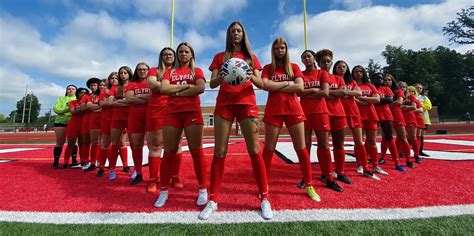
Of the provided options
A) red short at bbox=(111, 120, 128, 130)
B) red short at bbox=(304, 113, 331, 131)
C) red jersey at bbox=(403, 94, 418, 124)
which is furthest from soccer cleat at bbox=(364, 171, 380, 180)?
red short at bbox=(111, 120, 128, 130)

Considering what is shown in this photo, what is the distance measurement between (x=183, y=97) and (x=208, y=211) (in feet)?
4.60

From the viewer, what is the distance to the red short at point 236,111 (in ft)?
9.53

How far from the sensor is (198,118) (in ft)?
10.4

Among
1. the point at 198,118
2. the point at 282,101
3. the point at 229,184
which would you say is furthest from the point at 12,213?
the point at 282,101

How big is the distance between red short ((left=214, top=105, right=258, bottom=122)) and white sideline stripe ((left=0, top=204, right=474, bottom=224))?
1.07m

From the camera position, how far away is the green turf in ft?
7.39

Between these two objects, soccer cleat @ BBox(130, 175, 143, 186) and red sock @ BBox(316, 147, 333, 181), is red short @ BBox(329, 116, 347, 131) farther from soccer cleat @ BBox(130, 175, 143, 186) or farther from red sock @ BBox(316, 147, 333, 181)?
soccer cleat @ BBox(130, 175, 143, 186)

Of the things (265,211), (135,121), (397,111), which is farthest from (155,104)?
(397,111)

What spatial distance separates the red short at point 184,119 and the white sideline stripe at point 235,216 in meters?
1.05

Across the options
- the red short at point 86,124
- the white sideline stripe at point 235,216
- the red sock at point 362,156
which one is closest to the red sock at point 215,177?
the white sideline stripe at point 235,216

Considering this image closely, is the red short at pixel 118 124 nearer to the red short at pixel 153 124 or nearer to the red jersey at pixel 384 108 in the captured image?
the red short at pixel 153 124

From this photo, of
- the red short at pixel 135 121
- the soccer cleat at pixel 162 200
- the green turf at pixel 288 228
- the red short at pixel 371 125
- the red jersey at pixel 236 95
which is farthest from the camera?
the red short at pixel 371 125

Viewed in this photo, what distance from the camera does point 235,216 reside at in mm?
2652

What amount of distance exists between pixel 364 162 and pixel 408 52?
6403cm
